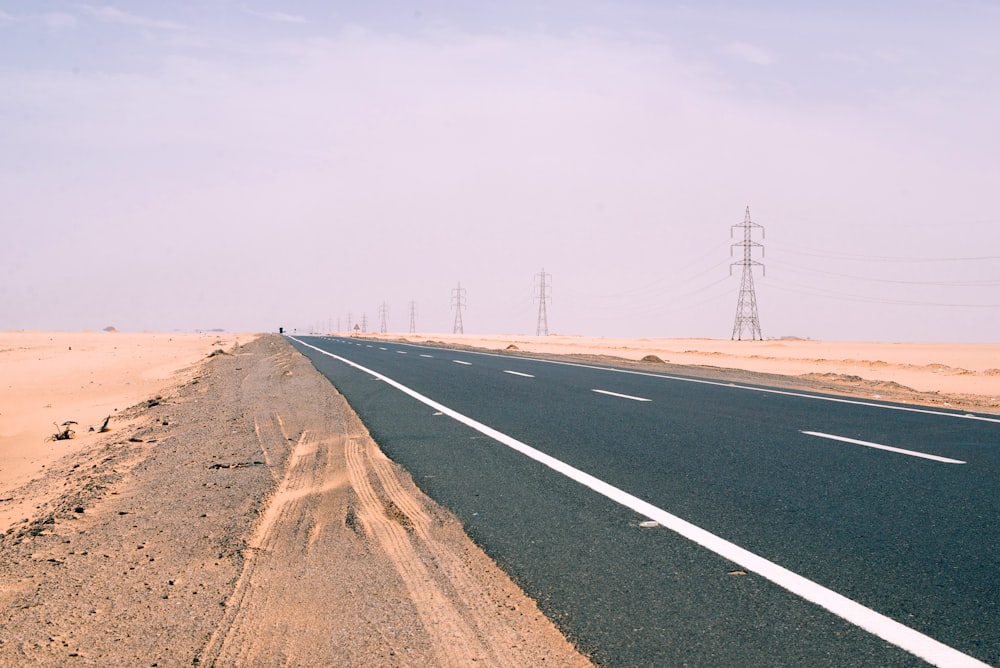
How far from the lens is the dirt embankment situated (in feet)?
11.4

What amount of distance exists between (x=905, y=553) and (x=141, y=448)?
891 centimetres

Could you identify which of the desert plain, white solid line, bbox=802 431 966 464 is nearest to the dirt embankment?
the desert plain

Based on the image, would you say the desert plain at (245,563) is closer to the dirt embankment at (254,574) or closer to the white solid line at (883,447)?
the dirt embankment at (254,574)

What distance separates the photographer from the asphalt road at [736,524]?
11.6 ft

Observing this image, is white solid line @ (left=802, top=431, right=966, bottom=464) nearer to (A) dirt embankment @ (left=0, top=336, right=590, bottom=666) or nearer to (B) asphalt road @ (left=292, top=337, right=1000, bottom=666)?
(B) asphalt road @ (left=292, top=337, right=1000, bottom=666)

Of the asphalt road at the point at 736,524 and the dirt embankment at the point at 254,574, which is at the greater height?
the asphalt road at the point at 736,524

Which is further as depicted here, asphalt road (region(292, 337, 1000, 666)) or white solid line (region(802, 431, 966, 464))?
white solid line (region(802, 431, 966, 464))

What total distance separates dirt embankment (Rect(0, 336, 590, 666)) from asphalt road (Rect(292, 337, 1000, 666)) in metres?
0.35

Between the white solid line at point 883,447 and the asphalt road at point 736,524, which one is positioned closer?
the asphalt road at point 736,524

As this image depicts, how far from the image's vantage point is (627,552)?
4852 mm

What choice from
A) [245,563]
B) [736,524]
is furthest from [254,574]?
[736,524]

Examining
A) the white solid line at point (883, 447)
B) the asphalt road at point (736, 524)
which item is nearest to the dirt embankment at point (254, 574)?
the asphalt road at point (736, 524)

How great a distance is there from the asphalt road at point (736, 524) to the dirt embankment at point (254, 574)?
0.35 meters

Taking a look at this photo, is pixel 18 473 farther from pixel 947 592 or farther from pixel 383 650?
pixel 947 592
